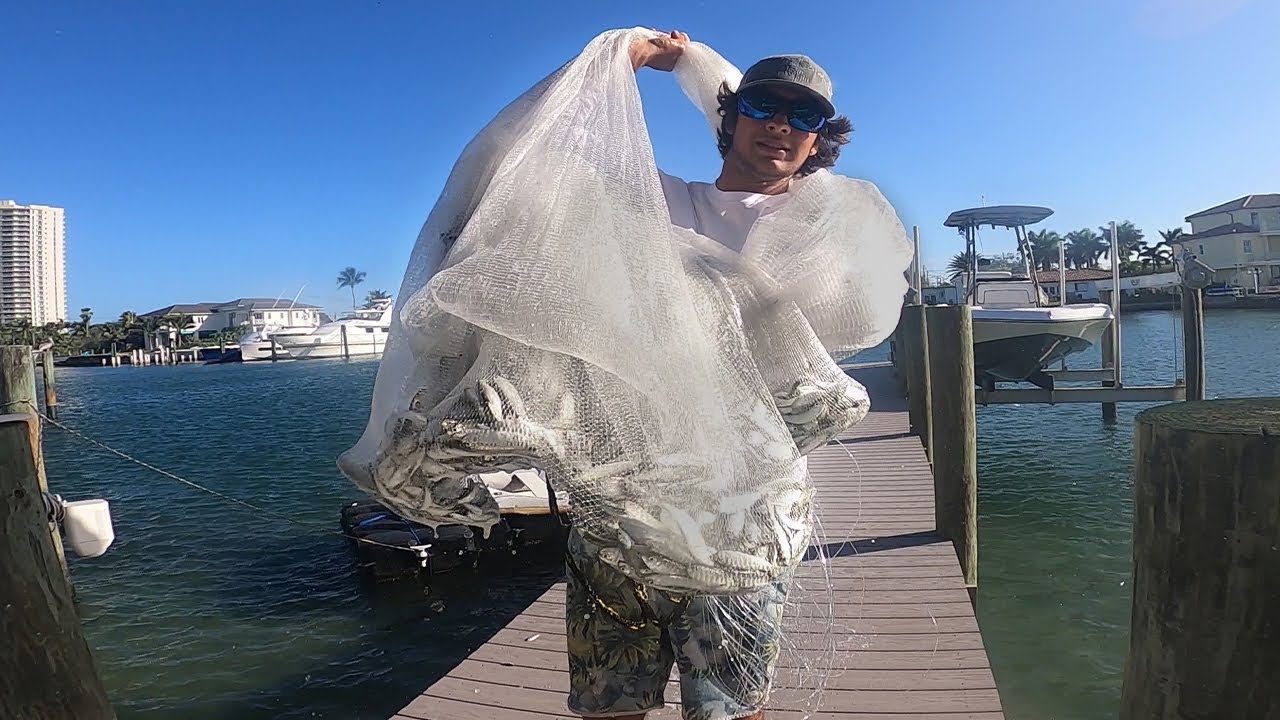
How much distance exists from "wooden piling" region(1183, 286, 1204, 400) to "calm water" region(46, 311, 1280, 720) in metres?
1.78

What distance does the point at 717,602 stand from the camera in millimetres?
1435

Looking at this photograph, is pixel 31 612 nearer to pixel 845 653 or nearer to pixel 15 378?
pixel 845 653

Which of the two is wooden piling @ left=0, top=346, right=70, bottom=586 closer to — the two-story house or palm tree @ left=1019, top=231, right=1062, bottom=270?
the two-story house

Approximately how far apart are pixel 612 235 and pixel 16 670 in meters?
1.84

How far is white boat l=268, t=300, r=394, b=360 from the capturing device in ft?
247

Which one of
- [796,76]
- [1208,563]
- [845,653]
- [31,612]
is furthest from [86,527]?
[1208,563]

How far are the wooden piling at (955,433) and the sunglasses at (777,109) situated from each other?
4484 millimetres

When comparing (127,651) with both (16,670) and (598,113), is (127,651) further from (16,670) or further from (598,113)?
(598,113)

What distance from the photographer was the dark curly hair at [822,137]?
1.67 m

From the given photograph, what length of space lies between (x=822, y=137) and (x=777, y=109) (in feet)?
0.52

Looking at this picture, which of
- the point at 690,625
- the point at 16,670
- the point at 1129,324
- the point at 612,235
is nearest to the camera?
the point at 612,235

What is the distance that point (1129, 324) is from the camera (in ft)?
178

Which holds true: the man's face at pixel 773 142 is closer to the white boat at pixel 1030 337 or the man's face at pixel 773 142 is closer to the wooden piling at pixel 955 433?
the wooden piling at pixel 955 433

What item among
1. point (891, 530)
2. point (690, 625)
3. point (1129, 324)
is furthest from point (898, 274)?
point (1129, 324)
